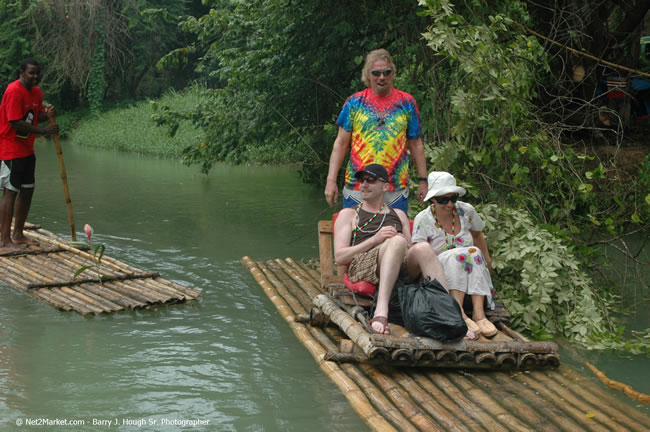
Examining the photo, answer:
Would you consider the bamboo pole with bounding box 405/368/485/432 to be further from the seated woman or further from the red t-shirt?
the red t-shirt

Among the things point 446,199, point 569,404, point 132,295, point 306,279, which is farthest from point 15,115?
point 569,404

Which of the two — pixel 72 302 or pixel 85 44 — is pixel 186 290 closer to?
pixel 72 302

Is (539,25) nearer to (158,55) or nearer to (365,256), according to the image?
(365,256)

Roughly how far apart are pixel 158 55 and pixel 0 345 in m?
30.4

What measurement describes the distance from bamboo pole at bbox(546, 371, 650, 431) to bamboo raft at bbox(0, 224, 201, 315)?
10.9 ft

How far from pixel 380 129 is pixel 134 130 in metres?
23.8

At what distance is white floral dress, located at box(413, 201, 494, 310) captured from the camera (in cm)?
536

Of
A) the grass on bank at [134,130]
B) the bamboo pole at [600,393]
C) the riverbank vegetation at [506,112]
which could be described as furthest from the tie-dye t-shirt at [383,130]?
the grass on bank at [134,130]

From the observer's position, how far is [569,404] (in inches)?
171

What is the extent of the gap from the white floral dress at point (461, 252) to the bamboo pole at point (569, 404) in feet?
2.54

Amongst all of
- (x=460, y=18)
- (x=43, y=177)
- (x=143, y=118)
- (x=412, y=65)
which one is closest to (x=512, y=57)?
(x=460, y=18)

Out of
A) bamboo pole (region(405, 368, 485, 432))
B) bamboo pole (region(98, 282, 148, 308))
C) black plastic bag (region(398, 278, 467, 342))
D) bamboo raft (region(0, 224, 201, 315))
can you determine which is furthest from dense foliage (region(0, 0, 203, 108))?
bamboo pole (region(405, 368, 485, 432))

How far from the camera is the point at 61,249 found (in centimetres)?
825

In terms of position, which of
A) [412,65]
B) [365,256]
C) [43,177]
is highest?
[412,65]
